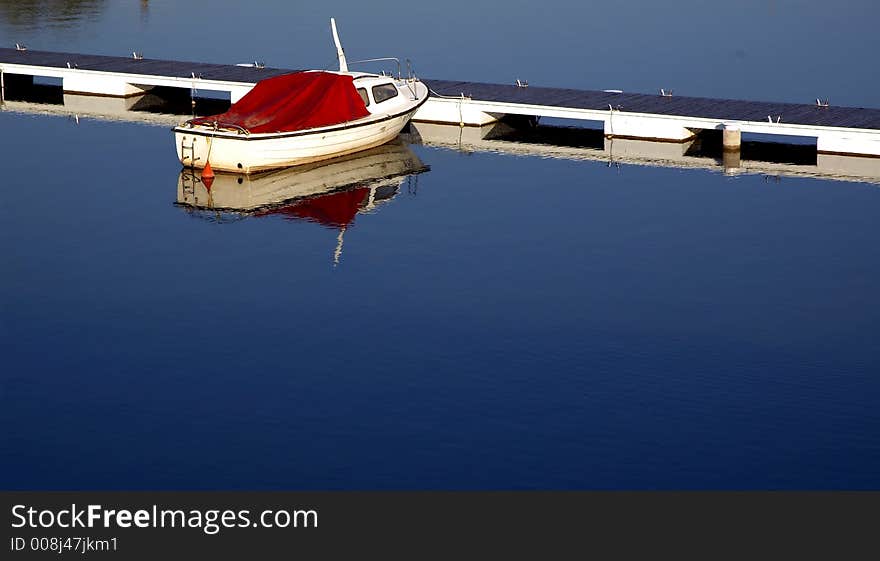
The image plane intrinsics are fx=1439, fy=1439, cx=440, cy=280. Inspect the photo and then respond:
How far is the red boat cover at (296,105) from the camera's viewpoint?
46.9 metres

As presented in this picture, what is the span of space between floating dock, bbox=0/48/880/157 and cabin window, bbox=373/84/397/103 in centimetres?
305

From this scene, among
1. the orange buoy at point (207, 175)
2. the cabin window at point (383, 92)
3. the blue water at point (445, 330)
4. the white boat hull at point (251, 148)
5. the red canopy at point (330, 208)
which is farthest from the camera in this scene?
the cabin window at point (383, 92)

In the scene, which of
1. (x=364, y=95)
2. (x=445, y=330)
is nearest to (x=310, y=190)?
(x=364, y=95)

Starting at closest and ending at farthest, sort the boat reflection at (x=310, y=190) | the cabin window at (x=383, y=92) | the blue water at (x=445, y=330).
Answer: the blue water at (x=445, y=330), the boat reflection at (x=310, y=190), the cabin window at (x=383, y=92)

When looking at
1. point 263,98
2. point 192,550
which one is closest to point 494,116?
point 263,98

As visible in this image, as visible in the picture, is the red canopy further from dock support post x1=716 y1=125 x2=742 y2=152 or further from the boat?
dock support post x1=716 y1=125 x2=742 y2=152

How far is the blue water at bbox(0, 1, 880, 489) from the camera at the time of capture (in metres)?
26.4

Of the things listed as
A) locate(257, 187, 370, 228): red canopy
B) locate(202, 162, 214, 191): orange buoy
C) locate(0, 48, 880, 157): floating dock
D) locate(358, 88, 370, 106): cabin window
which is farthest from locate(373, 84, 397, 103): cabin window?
locate(202, 162, 214, 191): orange buoy

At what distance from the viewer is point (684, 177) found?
Answer: 46.6 meters

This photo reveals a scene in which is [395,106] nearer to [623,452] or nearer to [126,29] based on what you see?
[623,452]

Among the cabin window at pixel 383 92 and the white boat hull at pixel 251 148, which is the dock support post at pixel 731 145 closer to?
the cabin window at pixel 383 92

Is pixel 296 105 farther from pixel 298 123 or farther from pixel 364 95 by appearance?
pixel 364 95

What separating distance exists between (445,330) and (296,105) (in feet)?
57.2

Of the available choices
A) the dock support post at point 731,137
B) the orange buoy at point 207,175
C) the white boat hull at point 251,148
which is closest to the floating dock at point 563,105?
the dock support post at point 731,137
